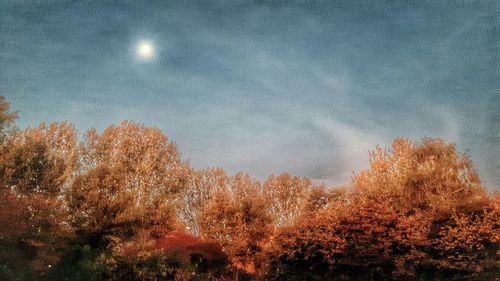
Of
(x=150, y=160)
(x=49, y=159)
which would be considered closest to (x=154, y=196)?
(x=150, y=160)

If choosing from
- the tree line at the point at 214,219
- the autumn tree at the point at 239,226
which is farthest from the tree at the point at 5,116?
the autumn tree at the point at 239,226

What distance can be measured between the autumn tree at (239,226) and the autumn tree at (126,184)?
3.63 meters

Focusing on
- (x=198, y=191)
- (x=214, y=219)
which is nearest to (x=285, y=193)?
(x=198, y=191)

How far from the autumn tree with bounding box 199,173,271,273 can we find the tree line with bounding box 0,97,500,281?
0.10m

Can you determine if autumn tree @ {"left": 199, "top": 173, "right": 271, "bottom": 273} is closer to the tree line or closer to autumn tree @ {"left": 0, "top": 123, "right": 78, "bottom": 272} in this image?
the tree line

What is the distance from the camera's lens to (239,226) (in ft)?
112

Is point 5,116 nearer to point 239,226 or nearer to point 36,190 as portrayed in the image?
point 36,190

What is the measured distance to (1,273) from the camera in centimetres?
1722

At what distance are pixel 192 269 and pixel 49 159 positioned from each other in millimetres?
24947

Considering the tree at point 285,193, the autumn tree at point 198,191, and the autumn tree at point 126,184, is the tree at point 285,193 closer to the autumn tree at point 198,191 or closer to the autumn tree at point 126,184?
the autumn tree at point 198,191

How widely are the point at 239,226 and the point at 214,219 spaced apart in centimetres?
265

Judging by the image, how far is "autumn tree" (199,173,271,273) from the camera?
32.8 metres

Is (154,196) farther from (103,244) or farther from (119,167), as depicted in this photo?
(103,244)

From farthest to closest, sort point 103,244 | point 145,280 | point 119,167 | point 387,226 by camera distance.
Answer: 1. point 119,167
2. point 103,244
3. point 387,226
4. point 145,280
